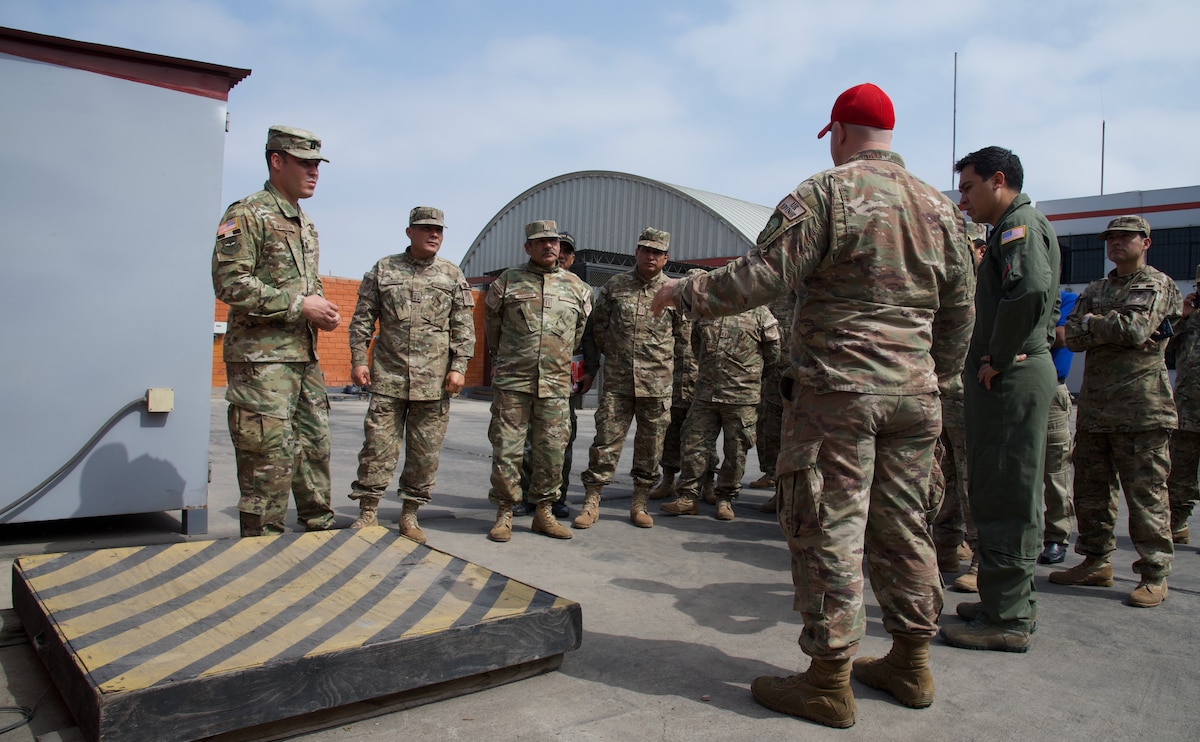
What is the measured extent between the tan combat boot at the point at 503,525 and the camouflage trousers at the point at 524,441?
53 mm

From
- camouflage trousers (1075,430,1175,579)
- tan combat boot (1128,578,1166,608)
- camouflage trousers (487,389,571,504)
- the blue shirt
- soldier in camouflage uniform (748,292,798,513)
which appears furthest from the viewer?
soldier in camouflage uniform (748,292,798,513)

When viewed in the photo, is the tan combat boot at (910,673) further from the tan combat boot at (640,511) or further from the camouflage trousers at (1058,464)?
the tan combat boot at (640,511)

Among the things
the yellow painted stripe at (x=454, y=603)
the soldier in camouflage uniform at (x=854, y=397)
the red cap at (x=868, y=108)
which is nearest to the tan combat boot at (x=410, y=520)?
the yellow painted stripe at (x=454, y=603)

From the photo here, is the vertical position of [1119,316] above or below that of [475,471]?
above

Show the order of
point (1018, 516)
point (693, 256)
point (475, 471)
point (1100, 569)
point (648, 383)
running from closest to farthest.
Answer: point (1018, 516), point (1100, 569), point (648, 383), point (475, 471), point (693, 256)

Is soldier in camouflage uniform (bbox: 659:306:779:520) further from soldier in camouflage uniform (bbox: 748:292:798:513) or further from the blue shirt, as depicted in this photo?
the blue shirt

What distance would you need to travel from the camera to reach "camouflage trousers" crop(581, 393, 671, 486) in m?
5.33

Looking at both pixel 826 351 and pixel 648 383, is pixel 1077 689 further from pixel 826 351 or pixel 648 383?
pixel 648 383

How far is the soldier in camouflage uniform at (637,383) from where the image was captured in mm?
5352

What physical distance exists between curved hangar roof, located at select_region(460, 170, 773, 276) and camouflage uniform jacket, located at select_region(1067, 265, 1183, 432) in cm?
1656

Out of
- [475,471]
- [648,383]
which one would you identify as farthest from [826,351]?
[475,471]

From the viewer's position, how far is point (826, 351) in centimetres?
250

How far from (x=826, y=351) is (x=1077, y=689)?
146cm

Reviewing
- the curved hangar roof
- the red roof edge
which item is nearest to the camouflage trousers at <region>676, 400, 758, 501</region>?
the red roof edge
